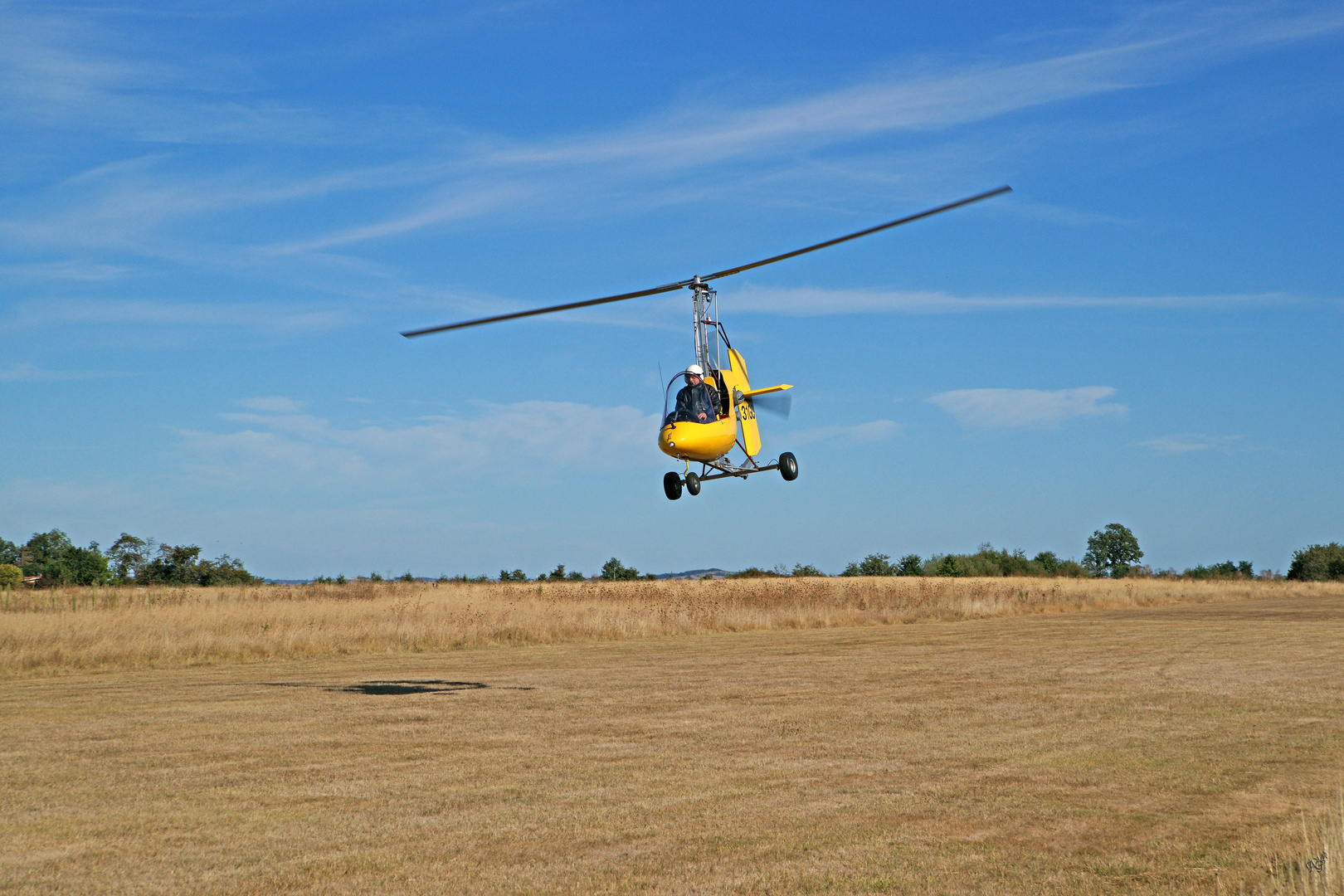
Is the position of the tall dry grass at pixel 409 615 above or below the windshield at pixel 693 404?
below

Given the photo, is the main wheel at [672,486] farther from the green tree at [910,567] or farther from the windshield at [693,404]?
the green tree at [910,567]

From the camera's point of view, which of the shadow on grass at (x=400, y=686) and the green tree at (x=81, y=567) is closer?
the shadow on grass at (x=400, y=686)

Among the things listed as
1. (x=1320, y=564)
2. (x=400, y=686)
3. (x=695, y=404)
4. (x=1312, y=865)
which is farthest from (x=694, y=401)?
(x=1320, y=564)

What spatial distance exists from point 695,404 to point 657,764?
8028 mm

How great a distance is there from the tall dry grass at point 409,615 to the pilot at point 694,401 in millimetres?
12552

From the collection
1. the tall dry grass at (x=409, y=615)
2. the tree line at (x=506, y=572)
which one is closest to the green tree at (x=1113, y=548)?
the tree line at (x=506, y=572)

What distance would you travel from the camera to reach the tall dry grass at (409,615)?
25.2 m

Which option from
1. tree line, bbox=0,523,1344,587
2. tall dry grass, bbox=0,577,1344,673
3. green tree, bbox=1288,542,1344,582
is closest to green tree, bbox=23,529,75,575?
tree line, bbox=0,523,1344,587

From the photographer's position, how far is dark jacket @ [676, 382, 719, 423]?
62.1ft

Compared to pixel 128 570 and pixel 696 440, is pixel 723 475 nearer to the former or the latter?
pixel 696 440

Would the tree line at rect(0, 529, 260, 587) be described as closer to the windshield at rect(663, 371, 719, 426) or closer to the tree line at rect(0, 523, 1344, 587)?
the tree line at rect(0, 523, 1344, 587)

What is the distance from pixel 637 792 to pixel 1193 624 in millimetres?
28258

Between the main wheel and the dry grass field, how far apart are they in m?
3.27

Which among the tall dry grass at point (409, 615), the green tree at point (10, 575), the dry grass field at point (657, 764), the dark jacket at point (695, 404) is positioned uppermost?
the dark jacket at point (695, 404)
